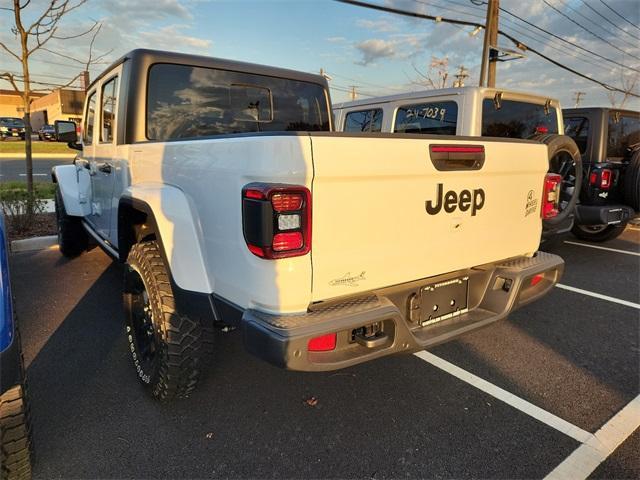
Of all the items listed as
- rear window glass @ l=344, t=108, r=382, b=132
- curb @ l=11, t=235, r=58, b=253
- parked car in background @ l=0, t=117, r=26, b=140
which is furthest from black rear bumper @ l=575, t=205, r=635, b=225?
parked car in background @ l=0, t=117, r=26, b=140

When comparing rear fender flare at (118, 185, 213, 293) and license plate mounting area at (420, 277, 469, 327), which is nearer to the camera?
rear fender flare at (118, 185, 213, 293)

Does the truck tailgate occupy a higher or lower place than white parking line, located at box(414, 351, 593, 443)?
higher

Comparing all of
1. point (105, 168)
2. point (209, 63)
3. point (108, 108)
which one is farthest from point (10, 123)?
point (209, 63)

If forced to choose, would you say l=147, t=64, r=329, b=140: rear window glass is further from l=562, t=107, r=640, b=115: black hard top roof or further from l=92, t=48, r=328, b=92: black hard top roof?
l=562, t=107, r=640, b=115: black hard top roof

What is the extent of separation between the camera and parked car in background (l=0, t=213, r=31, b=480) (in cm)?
168

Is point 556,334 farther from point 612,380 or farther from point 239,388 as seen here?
point 239,388

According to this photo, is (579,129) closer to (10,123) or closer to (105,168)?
(105,168)

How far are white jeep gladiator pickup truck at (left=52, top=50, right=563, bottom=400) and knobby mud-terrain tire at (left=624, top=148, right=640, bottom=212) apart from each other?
3.92 metres

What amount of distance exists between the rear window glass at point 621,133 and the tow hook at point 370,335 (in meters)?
6.05

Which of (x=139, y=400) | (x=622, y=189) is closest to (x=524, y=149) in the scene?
(x=139, y=400)

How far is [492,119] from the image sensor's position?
5.00 m

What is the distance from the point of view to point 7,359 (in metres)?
1.67

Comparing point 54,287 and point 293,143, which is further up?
point 293,143

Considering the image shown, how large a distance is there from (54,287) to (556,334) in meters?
4.93
